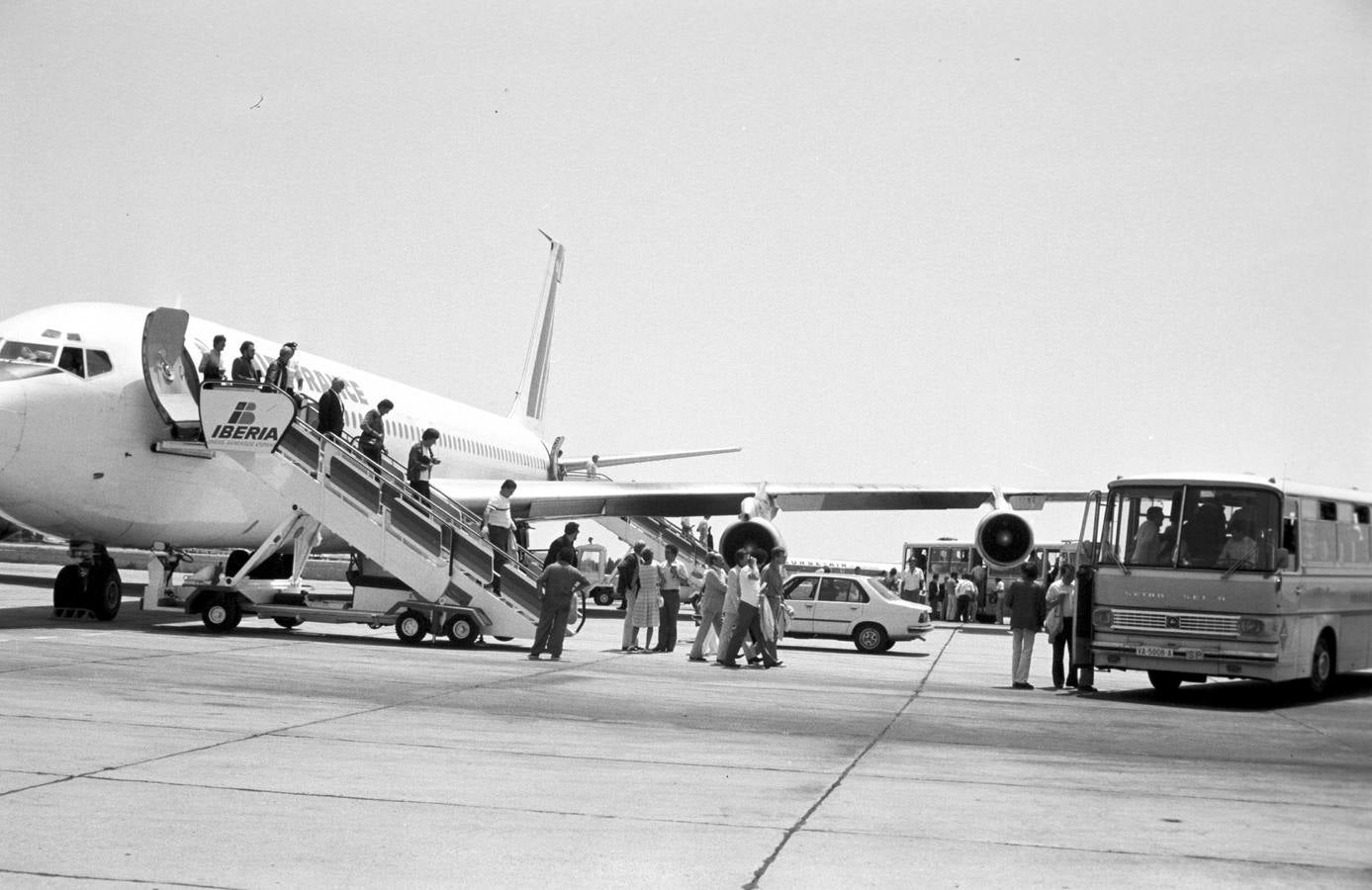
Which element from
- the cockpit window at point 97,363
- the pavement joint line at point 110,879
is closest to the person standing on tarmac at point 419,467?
the cockpit window at point 97,363

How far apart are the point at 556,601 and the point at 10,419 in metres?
6.41

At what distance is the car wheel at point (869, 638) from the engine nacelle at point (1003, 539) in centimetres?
394

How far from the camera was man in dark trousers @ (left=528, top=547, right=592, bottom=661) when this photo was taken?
16891 millimetres

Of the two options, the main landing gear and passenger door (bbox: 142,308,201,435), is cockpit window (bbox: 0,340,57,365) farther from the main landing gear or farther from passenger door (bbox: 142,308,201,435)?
the main landing gear

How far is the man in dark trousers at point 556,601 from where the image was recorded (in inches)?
665

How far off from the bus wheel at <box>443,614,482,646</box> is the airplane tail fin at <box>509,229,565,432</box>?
24.6 m

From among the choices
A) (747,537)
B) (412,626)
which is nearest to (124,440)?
(412,626)

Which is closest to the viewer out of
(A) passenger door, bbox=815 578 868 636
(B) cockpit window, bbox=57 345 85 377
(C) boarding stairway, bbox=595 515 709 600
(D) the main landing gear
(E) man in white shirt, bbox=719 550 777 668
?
(B) cockpit window, bbox=57 345 85 377

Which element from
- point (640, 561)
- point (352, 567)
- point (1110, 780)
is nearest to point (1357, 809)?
point (1110, 780)

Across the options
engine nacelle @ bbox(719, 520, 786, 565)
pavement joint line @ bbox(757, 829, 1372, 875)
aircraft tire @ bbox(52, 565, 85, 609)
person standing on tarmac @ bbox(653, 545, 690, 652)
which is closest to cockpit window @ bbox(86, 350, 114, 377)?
aircraft tire @ bbox(52, 565, 85, 609)

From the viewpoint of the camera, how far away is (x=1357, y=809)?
7.85 m

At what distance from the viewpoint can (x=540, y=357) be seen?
45219 mm

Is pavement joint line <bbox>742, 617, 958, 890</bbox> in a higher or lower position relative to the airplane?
lower

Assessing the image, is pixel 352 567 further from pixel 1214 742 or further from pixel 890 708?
pixel 1214 742
